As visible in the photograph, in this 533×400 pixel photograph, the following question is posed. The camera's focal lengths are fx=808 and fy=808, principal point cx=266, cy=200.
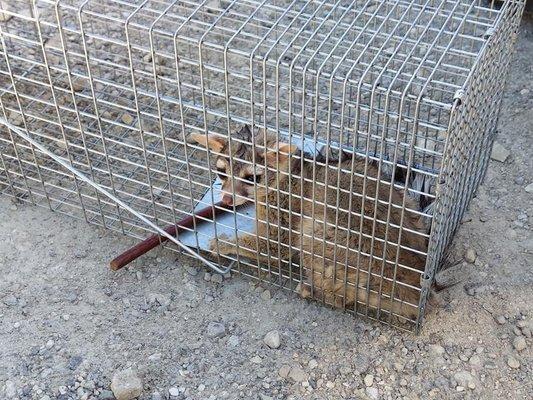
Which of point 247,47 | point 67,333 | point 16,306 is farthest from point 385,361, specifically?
point 247,47

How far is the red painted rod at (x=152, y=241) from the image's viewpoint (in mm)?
2816

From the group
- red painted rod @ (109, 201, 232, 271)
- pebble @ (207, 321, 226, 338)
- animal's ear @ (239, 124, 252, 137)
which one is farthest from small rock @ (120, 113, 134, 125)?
pebble @ (207, 321, 226, 338)

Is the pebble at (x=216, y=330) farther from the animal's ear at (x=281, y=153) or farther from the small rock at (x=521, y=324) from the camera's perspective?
the small rock at (x=521, y=324)

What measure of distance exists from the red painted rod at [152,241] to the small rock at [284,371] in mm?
591

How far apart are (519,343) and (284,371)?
0.76 m

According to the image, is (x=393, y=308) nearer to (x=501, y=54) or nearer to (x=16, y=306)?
(x=501, y=54)

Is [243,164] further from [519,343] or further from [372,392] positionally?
[519,343]

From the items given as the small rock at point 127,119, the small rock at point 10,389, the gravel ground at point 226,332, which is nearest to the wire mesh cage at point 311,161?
the gravel ground at point 226,332

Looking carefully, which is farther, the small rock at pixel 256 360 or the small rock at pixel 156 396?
the small rock at pixel 256 360

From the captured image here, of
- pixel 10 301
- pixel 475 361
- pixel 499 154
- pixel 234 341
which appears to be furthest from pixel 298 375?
pixel 499 154

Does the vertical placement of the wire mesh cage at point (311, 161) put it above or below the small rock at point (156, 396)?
above

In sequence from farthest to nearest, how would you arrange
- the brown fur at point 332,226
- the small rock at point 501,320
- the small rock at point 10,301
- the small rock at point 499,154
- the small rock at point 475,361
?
1. the small rock at point 499,154
2. the small rock at point 10,301
3. the small rock at point 501,320
4. the small rock at point 475,361
5. the brown fur at point 332,226

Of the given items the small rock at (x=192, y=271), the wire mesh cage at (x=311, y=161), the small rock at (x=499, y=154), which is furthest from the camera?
the small rock at (x=499, y=154)

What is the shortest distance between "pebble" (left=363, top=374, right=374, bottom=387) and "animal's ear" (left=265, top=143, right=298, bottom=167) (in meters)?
0.72
